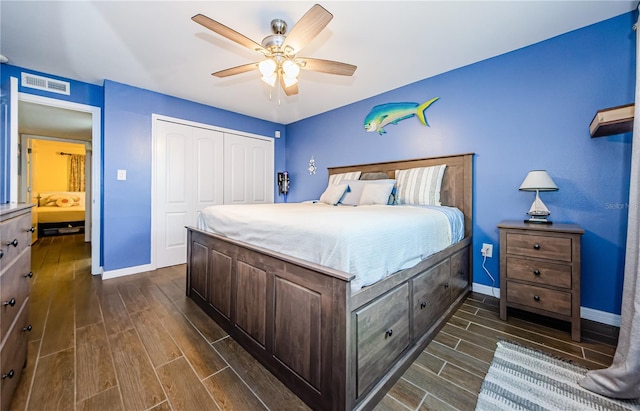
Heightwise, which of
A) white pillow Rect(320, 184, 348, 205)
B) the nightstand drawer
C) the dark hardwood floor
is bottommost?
the dark hardwood floor

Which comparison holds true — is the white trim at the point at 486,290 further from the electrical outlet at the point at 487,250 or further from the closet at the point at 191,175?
the closet at the point at 191,175

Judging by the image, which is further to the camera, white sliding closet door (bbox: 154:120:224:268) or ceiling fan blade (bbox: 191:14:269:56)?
white sliding closet door (bbox: 154:120:224:268)

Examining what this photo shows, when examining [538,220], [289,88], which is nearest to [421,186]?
[538,220]

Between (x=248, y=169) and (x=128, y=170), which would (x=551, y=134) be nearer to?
(x=248, y=169)

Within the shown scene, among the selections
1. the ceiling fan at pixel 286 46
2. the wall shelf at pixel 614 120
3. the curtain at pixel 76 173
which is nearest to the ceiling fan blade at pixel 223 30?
the ceiling fan at pixel 286 46

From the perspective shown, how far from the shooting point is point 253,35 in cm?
219

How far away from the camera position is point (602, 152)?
1995mm

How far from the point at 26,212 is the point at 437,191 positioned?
130 inches

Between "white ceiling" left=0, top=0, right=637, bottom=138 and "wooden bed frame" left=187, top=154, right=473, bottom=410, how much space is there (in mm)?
1824

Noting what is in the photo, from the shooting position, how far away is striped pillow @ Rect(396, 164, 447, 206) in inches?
106

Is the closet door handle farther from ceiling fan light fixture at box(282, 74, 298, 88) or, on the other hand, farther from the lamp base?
the lamp base

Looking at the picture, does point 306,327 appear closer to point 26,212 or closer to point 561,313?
point 26,212

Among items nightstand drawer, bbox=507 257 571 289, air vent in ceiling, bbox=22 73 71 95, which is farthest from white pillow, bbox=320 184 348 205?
air vent in ceiling, bbox=22 73 71 95

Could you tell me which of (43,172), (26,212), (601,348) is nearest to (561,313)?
(601,348)
